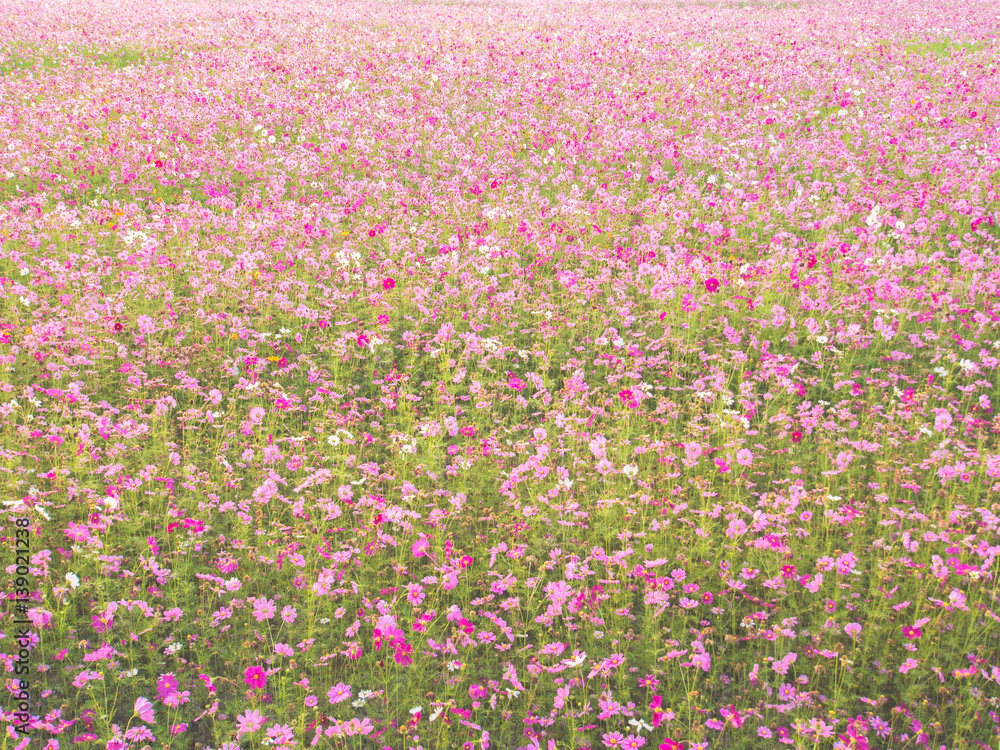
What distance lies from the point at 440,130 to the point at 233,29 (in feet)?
35.8

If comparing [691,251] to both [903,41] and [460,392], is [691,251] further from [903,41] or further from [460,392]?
[903,41]

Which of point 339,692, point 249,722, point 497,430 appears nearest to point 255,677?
point 249,722

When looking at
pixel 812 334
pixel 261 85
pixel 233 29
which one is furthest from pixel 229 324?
pixel 233 29

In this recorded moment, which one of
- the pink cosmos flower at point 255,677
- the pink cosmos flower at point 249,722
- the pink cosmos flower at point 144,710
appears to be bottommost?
the pink cosmos flower at point 249,722

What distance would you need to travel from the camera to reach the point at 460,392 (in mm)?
5809

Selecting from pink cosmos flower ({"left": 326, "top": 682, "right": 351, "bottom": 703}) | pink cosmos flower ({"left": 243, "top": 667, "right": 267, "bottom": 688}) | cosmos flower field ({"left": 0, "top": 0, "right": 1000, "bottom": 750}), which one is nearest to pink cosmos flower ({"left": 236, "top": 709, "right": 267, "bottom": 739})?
cosmos flower field ({"left": 0, "top": 0, "right": 1000, "bottom": 750})

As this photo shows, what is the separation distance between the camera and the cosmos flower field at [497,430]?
329 centimetres

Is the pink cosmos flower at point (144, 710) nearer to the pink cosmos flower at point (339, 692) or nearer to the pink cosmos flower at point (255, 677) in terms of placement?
the pink cosmos flower at point (255, 677)

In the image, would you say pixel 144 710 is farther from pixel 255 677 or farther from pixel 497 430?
pixel 497 430

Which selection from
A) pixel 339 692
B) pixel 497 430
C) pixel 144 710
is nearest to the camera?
pixel 144 710

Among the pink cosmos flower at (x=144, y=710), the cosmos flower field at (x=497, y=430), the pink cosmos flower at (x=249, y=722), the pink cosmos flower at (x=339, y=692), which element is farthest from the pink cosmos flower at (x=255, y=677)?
the pink cosmos flower at (x=144, y=710)

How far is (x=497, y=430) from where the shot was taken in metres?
5.09

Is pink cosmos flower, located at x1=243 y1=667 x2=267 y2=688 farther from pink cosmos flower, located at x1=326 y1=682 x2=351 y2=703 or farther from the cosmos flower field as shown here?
pink cosmos flower, located at x1=326 y1=682 x2=351 y2=703

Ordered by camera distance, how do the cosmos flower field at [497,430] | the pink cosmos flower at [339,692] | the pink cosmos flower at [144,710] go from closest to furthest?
the pink cosmos flower at [144,710], the pink cosmos flower at [339,692], the cosmos flower field at [497,430]
